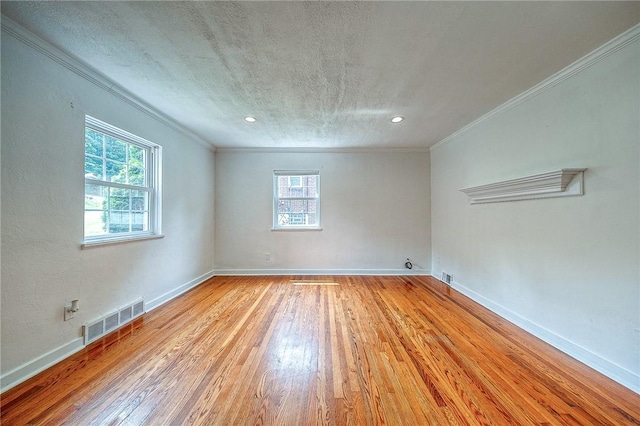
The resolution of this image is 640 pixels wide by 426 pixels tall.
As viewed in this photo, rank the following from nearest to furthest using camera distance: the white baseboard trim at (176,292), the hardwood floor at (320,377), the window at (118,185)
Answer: the hardwood floor at (320,377), the window at (118,185), the white baseboard trim at (176,292)

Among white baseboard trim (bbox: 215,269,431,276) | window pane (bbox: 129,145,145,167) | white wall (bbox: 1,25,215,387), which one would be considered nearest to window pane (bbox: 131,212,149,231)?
white wall (bbox: 1,25,215,387)

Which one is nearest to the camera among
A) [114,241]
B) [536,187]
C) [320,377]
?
[320,377]

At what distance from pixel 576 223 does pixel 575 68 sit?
4.11ft

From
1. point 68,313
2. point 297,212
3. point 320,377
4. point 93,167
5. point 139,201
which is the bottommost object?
point 320,377

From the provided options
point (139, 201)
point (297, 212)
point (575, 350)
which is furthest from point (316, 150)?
point (575, 350)

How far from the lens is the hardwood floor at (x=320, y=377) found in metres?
1.41

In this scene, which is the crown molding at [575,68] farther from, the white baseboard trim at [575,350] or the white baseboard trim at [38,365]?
the white baseboard trim at [38,365]

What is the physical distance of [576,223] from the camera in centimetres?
199

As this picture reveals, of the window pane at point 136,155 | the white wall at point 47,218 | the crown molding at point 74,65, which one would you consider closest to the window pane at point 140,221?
the white wall at point 47,218

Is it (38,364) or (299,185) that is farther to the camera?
(299,185)

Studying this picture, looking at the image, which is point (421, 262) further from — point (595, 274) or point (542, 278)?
point (595, 274)

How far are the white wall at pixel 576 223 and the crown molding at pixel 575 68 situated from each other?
0.12 feet

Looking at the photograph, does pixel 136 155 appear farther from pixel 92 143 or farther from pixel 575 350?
pixel 575 350

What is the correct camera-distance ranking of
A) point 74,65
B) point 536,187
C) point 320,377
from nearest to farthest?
point 320,377, point 74,65, point 536,187
